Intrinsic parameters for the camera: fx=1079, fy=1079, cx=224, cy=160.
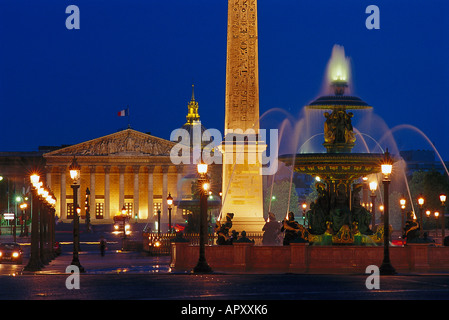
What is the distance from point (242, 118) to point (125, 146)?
3715 inches

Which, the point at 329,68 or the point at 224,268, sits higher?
the point at 329,68

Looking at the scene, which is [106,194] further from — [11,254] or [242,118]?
[242,118]

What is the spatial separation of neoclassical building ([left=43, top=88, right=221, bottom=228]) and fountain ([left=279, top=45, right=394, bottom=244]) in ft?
334

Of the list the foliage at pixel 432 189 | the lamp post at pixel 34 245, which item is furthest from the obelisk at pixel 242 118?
the foliage at pixel 432 189

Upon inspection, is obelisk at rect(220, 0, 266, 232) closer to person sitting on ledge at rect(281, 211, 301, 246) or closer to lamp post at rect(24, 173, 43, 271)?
lamp post at rect(24, 173, 43, 271)

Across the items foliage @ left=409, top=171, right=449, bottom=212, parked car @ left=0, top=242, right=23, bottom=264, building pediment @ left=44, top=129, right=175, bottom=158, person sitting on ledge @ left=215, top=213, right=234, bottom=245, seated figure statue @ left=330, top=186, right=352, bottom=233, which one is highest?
building pediment @ left=44, top=129, right=175, bottom=158

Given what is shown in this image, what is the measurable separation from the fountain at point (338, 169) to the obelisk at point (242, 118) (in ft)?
39.0

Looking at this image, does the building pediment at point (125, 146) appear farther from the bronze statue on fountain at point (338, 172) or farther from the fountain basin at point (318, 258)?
the fountain basin at point (318, 258)

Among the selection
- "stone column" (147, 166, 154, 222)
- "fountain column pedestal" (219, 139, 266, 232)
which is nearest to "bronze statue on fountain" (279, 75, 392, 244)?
"fountain column pedestal" (219, 139, 266, 232)

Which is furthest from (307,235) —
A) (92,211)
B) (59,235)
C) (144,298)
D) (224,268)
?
(92,211)

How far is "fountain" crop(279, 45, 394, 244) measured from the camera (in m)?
29.4

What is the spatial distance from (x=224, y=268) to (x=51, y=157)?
352 ft
